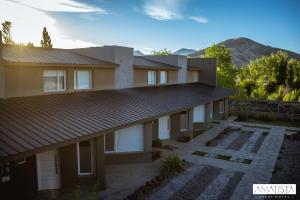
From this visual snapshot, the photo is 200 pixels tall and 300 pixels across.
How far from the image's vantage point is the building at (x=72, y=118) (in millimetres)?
10273

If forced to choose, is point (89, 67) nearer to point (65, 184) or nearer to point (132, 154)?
point (132, 154)

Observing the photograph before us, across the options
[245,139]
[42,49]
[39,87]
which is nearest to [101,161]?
[39,87]

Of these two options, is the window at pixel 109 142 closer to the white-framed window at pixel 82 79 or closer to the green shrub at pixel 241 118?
the white-framed window at pixel 82 79

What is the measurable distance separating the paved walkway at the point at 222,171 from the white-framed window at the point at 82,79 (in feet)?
26.4

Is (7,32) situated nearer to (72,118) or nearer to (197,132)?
(197,132)

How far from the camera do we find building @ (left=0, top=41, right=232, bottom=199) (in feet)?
33.7

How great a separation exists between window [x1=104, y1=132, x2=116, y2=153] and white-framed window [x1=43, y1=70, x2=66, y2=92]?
467 cm

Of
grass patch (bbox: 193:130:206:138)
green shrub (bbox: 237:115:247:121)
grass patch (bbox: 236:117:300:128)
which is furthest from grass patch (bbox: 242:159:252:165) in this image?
green shrub (bbox: 237:115:247:121)

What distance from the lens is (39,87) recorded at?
15492 mm

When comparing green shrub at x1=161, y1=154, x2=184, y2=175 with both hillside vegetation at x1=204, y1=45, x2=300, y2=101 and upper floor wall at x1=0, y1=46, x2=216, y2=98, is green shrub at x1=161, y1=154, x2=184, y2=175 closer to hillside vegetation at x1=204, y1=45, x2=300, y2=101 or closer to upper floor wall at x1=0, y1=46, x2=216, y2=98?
upper floor wall at x1=0, y1=46, x2=216, y2=98

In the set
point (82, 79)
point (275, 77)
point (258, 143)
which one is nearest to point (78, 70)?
point (82, 79)

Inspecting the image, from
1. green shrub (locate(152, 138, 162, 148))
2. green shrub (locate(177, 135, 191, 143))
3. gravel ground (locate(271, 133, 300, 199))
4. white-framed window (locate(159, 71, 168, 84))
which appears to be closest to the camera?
gravel ground (locate(271, 133, 300, 199))


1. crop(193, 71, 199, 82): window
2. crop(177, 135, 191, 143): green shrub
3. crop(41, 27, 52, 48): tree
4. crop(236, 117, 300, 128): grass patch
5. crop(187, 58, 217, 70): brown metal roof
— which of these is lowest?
crop(177, 135, 191, 143): green shrub

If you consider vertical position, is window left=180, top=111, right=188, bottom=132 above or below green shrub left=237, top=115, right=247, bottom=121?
above
